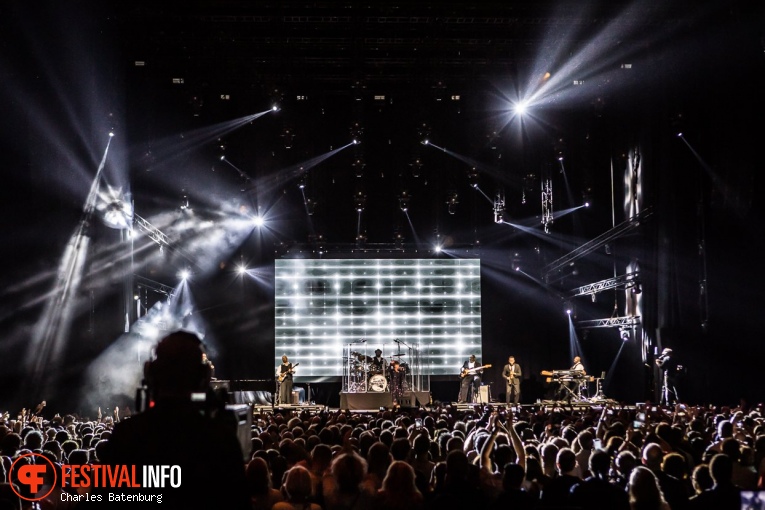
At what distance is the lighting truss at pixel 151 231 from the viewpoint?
17.1 meters

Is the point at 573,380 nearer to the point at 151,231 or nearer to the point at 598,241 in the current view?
the point at 598,241

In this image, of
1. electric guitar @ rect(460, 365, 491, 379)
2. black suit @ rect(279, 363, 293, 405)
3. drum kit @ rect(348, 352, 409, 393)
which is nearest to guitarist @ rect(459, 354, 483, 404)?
electric guitar @ rect(460, 365, 491, 379)

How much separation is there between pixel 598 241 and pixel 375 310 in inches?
297

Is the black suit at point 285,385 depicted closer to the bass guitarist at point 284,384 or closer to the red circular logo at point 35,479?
the bass guitarist at point 284,384

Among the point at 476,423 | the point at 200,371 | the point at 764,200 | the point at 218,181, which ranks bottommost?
the point at 476,423

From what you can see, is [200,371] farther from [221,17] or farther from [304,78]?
[304,78]

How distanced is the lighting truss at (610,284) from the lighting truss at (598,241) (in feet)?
2.84

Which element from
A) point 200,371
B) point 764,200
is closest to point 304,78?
point 764,200

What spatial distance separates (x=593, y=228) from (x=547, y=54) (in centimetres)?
617

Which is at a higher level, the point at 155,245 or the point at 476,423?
the point at 155,245

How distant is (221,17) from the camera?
1459 centimetres

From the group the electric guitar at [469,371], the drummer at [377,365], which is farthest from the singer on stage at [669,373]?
the drummer at [377,365]

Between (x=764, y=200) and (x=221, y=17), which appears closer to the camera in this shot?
(x=764, y=200)

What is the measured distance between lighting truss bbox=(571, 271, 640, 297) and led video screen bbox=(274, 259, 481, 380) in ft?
12.2
